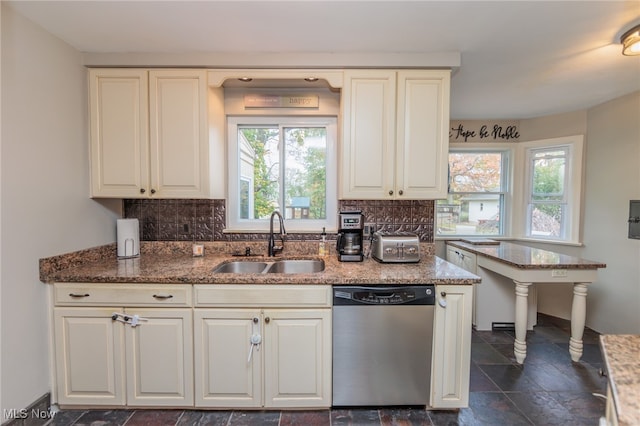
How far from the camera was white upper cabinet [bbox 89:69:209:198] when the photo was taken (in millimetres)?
2045

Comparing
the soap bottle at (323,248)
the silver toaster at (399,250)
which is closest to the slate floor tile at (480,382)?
the silver toaster at (399,250)

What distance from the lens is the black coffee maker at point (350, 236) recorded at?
83.5 inches

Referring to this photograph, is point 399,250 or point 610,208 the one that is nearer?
point 399,250

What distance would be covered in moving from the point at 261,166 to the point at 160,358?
5.38ft

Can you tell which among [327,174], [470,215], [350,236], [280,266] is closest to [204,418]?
[280,266]

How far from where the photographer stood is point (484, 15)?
5.19 feet

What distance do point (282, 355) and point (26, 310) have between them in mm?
1532

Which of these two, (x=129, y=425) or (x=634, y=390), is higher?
(x=634, y=390)

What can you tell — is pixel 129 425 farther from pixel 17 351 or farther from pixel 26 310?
pixel 26 310

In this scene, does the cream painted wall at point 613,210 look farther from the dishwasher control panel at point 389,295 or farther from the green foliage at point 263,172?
the green foliage at point 263,172

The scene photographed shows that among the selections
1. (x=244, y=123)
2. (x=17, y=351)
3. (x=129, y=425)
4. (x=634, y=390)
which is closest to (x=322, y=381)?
(x=129, y=425)

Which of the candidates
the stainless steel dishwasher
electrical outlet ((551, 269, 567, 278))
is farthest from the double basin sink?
electrical outlet ((551, 269, 567, 278))

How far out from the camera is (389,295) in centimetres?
171

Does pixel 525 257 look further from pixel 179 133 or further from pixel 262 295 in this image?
pixel 179 133
